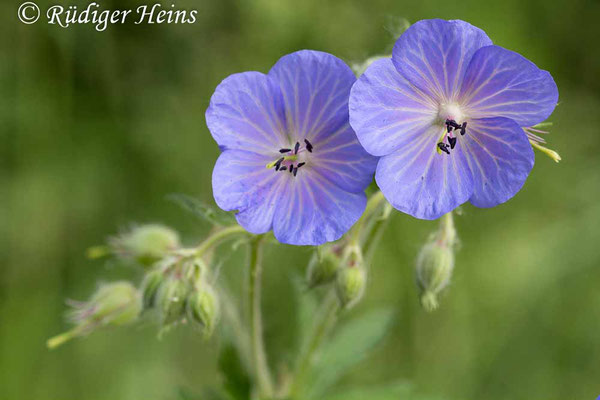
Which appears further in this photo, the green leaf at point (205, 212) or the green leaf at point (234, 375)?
the green leaf at point (234, 375)

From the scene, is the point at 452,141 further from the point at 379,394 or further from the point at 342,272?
the point at 379,394

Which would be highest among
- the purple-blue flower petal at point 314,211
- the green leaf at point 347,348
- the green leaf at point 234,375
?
the purple-blue flower petal at point 314,211

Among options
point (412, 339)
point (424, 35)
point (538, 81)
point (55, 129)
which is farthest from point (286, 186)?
point (55, 129)

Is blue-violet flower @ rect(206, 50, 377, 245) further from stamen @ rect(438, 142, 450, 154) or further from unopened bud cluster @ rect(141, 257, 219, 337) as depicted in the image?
unopened bud cluster @ rect(141, 257, 219, 337)

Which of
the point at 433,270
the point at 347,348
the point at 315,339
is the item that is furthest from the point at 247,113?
the point at 347,348

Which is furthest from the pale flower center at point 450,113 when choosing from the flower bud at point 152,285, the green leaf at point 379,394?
the green leaf at point 379,394

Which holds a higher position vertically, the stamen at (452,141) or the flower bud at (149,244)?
the stamen at (452,141)

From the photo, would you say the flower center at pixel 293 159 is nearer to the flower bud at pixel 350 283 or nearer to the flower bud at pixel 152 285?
the flower bud at pixel 350 283

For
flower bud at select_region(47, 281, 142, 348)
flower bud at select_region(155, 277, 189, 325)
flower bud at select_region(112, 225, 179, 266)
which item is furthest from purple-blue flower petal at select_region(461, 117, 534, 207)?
flower bud at select_region(47, 281, 142, 348)
